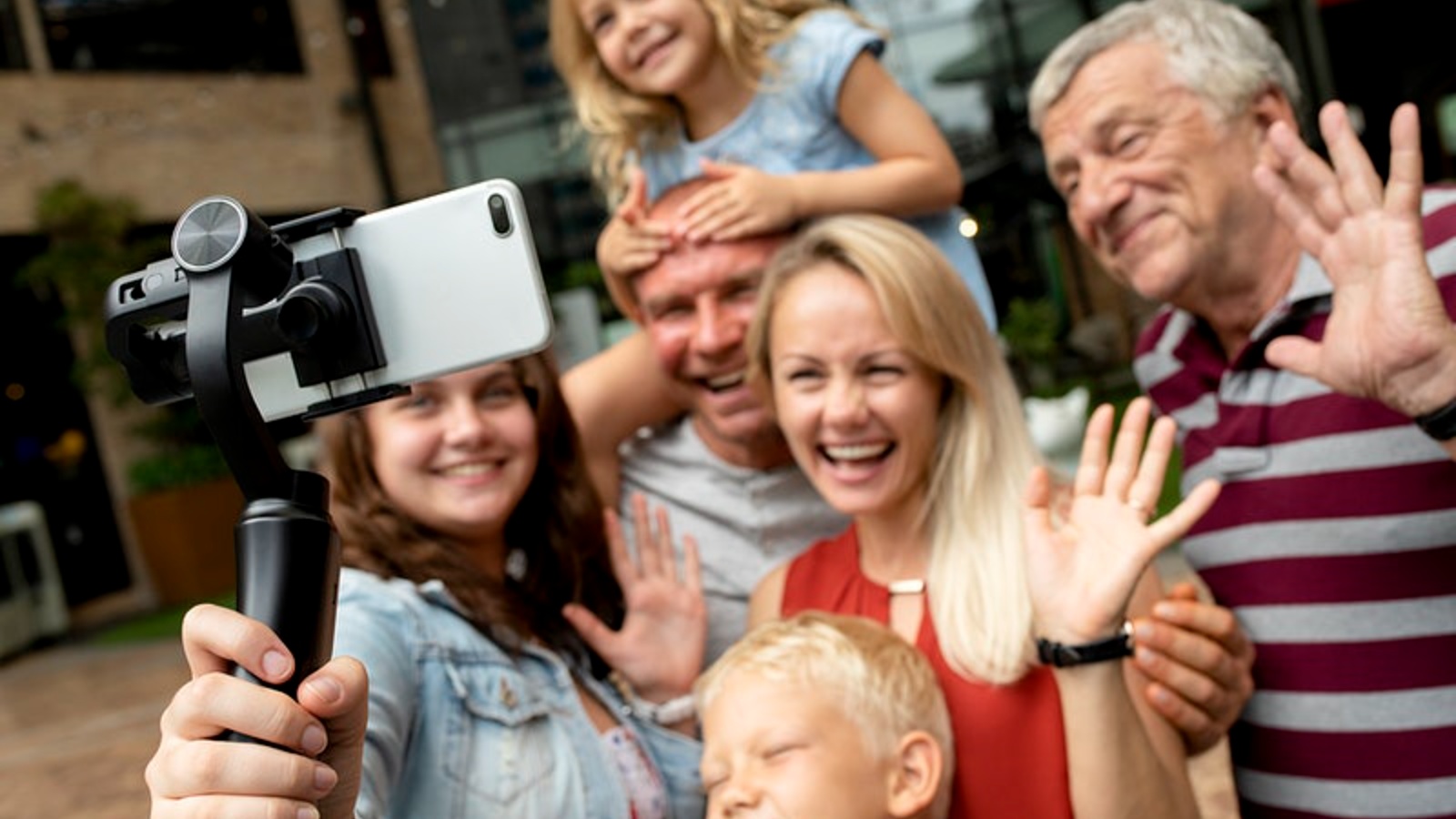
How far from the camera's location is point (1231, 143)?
1.91 meters

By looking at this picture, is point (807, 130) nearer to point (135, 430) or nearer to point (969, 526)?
point (969, 526)

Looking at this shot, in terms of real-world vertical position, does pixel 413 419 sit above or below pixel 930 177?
below

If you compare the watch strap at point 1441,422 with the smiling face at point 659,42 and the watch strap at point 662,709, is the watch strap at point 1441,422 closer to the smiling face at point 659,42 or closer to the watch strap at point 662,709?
the watch strap at point 662,709

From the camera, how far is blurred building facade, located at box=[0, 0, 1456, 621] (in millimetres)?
7234

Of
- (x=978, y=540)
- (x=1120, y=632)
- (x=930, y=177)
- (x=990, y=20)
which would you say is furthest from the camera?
(x=990, y=20)

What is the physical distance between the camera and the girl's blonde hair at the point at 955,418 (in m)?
1.77

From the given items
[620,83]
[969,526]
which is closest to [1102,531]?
[969,526]

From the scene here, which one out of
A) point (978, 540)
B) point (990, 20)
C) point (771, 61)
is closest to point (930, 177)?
point (771, 61)

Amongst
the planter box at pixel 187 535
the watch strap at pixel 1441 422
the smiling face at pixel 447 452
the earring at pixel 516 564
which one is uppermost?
the smiling face at pixel 447 452

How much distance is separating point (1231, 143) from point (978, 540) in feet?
2.26

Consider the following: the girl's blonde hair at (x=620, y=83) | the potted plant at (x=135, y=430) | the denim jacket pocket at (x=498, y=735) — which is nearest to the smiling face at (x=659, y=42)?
the girl's blonde hair at (x=620, y=83)

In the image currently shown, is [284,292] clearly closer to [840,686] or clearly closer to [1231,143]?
[840,686]

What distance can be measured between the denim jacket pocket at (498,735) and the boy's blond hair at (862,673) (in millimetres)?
228

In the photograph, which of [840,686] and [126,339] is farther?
[840,686]
